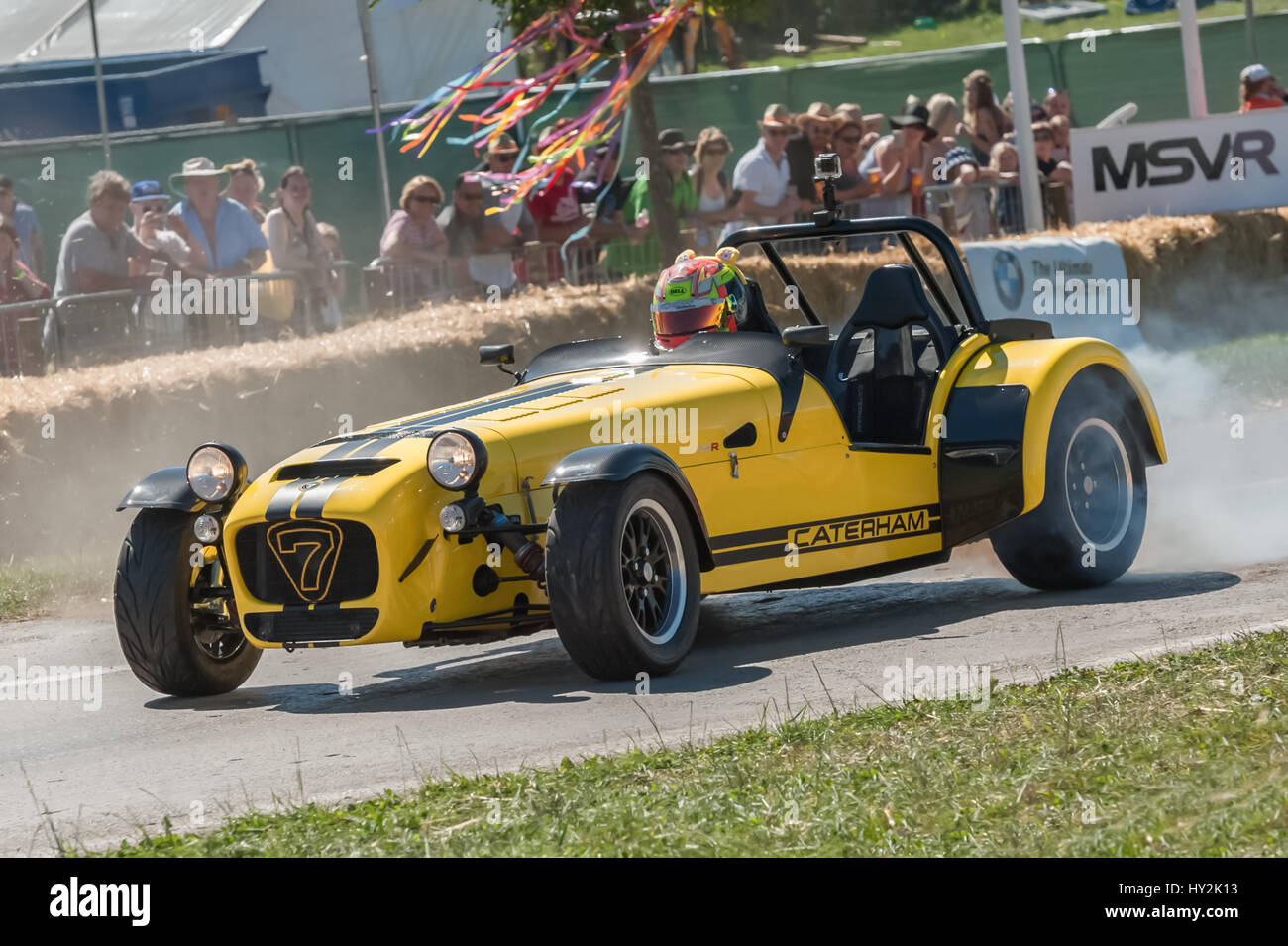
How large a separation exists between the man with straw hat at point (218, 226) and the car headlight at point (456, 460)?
706 centimetres

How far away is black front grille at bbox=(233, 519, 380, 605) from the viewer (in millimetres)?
6848

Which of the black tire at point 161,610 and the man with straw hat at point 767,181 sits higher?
the man with straw hat at point 767,181

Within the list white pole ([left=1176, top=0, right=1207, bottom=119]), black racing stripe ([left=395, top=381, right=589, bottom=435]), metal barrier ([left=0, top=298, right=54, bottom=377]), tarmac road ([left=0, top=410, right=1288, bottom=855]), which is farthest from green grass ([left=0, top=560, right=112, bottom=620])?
white pole ([left=1176, top=0, right=1207, bottom=119])

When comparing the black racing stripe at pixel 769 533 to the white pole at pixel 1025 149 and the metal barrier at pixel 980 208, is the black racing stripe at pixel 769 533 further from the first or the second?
the white pole at pixel 1025 149

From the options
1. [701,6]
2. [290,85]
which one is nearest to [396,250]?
[701,6]

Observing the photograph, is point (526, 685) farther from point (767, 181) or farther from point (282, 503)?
point (767, 181)

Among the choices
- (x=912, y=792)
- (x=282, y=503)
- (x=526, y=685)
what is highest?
(x=282, y=503)

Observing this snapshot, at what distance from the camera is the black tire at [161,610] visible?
727 centimetres

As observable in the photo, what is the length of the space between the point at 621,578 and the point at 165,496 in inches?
77.6

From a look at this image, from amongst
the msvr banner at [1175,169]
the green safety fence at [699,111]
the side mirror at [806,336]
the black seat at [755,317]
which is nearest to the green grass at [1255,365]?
the msvr banner at [1175,169]

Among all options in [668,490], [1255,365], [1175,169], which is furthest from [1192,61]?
[668,490]

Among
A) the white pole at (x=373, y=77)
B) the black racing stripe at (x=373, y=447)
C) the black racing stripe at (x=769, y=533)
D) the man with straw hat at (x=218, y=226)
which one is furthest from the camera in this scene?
the white pole at (x=373, y=77)

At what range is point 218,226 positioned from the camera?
13.7 meters
